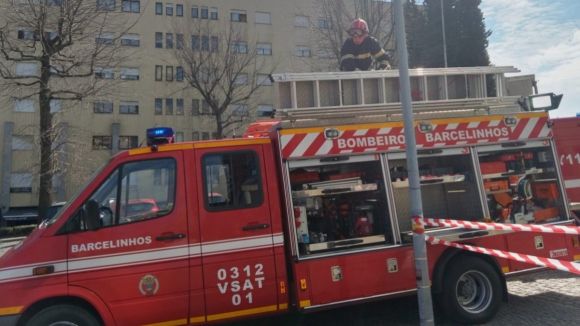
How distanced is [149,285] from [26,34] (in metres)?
16.9

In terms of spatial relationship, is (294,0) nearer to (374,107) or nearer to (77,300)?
(374,107)

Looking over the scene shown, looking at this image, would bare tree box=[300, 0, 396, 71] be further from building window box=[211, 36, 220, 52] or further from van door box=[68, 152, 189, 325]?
van door box=[68, 152, 189, 325]

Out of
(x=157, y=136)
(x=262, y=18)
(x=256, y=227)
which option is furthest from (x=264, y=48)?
(x=256, y=227)

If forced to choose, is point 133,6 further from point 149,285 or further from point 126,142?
point 149,285

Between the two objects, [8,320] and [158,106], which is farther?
[158,106]

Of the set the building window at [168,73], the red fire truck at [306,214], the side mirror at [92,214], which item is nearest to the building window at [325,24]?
the building window at [168,73]

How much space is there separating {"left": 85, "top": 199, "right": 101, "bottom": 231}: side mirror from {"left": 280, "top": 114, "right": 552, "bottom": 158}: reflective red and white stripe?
7.01 feet

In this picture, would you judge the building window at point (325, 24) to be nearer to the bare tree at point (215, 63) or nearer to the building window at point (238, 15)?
the bare tree at point (215, 63)

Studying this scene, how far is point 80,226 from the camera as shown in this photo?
4.82 metres

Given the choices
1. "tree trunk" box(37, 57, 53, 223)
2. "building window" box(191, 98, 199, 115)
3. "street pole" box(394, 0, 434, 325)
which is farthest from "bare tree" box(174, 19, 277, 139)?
"street pole" box(394, 0, 434, 325)

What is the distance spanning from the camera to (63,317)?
15.1 ft

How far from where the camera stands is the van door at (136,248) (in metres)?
4.78

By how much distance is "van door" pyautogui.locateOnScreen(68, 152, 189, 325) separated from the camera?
188 inches

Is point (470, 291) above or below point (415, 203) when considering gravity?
below
